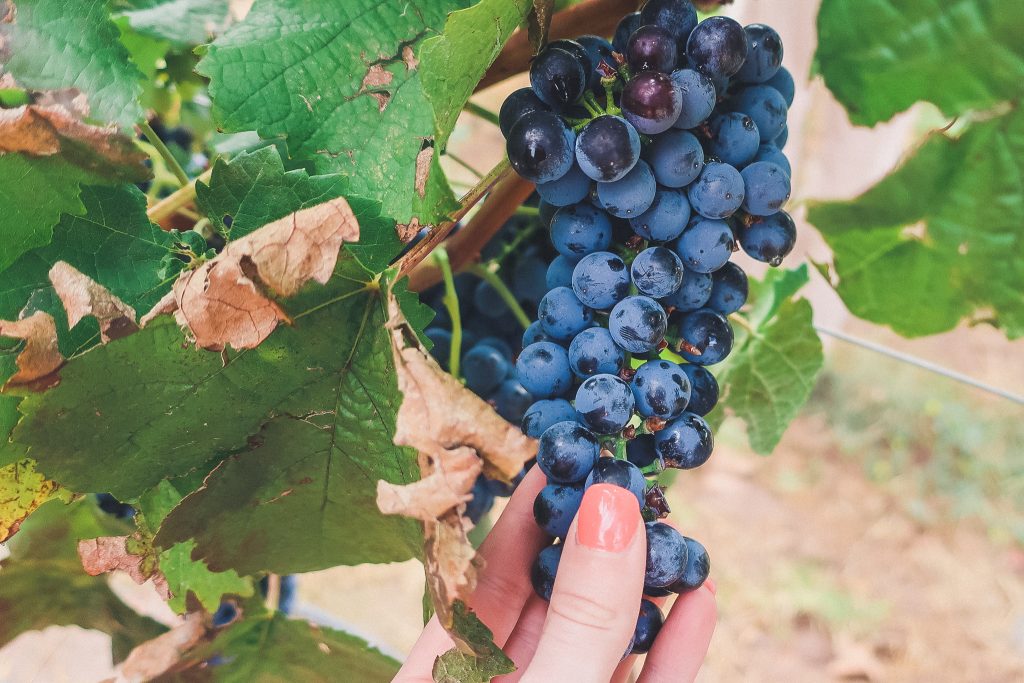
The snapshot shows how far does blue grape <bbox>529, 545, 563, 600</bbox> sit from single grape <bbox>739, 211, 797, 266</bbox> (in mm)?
206

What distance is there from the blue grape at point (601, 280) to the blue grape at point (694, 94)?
8cm

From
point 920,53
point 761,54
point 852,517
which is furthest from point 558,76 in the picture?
point 852,517

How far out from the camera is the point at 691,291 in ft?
1.48

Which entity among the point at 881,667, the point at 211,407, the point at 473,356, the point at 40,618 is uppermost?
the point at 211,407

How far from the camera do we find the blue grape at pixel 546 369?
43 centimetres

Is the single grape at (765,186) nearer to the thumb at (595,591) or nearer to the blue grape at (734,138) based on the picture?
the blue grape at (734,138)

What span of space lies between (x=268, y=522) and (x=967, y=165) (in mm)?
506

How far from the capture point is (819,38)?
1.64ft

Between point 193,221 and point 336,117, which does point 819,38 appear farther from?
point 193,221

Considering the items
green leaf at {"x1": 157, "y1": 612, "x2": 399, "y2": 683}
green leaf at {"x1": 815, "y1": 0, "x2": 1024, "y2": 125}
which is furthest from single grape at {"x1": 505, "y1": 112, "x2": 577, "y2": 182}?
green leaf at {"x1": 157, "y1": 612, "x2": 399, "y2": 683}

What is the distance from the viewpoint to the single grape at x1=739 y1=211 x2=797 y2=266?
45cm

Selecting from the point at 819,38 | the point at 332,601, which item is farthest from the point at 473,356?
the point at 332,601

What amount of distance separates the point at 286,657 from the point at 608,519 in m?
0.39

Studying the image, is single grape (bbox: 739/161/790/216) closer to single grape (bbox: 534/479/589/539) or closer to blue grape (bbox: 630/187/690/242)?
blue grape (bbox: 630/187/690/242)
